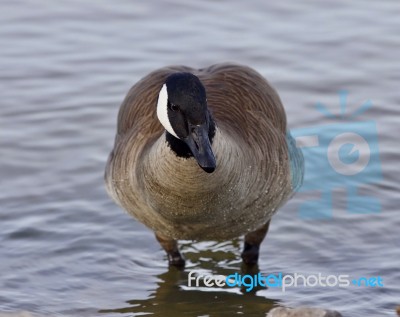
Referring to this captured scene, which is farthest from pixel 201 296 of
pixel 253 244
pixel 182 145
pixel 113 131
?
pixel 113 131

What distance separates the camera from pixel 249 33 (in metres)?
13.1

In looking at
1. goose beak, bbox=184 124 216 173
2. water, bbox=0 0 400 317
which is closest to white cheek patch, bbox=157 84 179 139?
goose beak, bbox=184 124 216 173

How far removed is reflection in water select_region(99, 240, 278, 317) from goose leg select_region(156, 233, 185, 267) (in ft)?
0.22

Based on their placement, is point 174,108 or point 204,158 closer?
point 204,158

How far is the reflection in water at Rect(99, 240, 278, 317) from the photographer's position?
313 inches

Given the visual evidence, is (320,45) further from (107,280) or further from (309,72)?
(107,280)

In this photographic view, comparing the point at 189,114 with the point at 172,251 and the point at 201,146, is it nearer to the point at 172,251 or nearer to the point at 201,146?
the point at 201,146

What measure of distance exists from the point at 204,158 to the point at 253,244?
8.06 ft

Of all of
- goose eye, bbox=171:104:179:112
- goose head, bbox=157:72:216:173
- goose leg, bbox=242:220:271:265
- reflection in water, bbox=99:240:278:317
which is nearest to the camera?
goose head, bbox=157:72:216:173

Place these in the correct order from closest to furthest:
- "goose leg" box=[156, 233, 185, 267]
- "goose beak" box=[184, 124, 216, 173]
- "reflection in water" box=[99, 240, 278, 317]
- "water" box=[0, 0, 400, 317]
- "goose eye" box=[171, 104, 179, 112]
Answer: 1. "goose beak" box=[184, 124, 216, 173]
2. "goose eye" box=[171, 104, 179, 112]
3. "reflection in water" box=[99, 240, 278, 317]
4. "water" box=[0, 0, 400, 317]
5. "goose leg" box=[156, 233, 185, 267]

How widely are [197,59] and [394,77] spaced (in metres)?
2.36

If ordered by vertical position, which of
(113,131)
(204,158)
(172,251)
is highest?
(113,131)

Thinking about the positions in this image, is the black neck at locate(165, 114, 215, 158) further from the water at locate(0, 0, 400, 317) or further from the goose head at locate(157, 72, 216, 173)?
the water at locate(0, 0, 400, 317)

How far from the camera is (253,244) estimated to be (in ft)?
28.3
